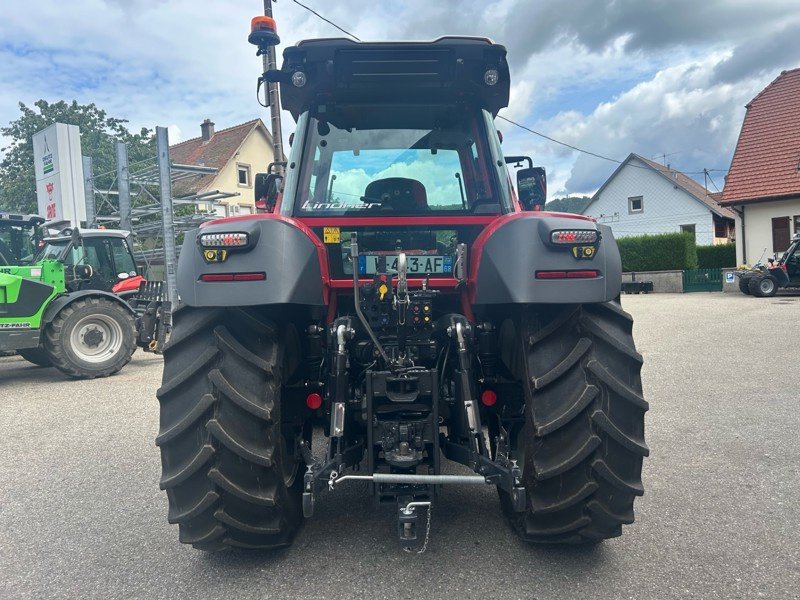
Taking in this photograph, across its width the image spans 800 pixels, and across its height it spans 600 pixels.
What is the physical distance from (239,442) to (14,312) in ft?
24.5

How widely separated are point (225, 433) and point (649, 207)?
38911 mm

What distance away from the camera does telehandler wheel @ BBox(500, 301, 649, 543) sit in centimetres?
254

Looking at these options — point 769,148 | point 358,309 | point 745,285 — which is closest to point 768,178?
point 769,148

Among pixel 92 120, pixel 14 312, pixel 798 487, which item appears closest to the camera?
pixel 798 487

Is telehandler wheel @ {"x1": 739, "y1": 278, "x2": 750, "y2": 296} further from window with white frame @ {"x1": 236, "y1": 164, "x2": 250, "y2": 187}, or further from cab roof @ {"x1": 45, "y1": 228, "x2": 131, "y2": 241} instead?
window with white frame @ {"x1": 236, "y1": 164, "x2": 250, "y2": 187}

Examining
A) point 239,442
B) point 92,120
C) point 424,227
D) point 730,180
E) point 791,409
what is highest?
point 92,120

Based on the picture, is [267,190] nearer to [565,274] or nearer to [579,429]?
[565,274]

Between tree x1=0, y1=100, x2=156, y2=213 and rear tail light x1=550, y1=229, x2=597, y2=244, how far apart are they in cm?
3801

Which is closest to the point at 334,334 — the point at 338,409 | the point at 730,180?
the point at 338,409

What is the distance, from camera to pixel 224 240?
2.53 meters

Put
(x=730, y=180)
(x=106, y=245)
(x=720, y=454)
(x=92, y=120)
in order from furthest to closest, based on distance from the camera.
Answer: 1. (x=92, y=120)
2. (x=730, y=180)
3. (x=106, y=245)
4. (x=720, y=454)

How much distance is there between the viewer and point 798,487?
3709mm

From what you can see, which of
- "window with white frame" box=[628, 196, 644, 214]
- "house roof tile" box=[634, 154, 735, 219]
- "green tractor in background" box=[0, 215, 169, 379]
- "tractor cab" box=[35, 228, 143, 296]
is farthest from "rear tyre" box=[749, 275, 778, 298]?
"tractor cab" box=[35, 228, 143, 296]

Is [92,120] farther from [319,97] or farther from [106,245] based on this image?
[319,97]
